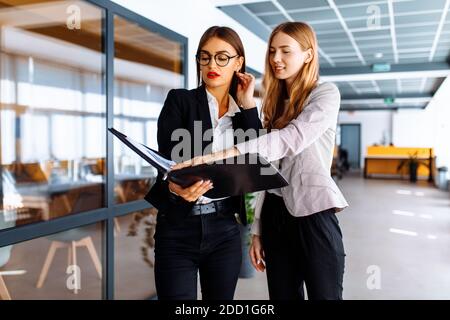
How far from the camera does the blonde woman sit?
4.15ft

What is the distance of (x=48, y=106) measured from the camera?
302cm

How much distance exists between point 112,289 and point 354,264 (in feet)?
9.03

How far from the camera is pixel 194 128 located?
1.40 metres

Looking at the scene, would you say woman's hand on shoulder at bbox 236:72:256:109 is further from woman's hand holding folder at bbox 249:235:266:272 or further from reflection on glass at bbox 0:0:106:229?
reflection on glass at bbox 0:0:106:229

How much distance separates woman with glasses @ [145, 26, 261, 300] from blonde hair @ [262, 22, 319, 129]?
0.23 ft

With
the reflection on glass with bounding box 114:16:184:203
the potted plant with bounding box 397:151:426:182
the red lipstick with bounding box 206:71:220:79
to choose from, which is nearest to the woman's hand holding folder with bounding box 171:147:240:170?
the red lipstick with bounding box 206:71:220:79

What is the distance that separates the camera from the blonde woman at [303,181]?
4.15ft

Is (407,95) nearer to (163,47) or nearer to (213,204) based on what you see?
(163,47)

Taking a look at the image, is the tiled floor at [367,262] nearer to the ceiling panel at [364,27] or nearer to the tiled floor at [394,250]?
the tiled floor at [394,250]

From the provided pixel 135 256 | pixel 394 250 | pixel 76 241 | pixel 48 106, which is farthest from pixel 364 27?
pixel 76 241

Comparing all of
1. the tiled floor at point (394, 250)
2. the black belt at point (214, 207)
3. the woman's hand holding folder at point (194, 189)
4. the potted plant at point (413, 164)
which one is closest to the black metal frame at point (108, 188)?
the tiled floor at point (394, 250)

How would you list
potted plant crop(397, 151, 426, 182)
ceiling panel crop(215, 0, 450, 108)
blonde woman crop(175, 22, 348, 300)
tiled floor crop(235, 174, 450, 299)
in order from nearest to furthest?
blonde woman crop(175, 22, 348, 300) → tiled floor crop(235, 174, 450, 299) → ceiling panel crop(215, 0, 450, 108) → potted plant crop(397, 151, 426, 182)

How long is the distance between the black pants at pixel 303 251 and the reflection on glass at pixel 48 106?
1596 millimetres

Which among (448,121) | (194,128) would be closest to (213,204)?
(194,128)
